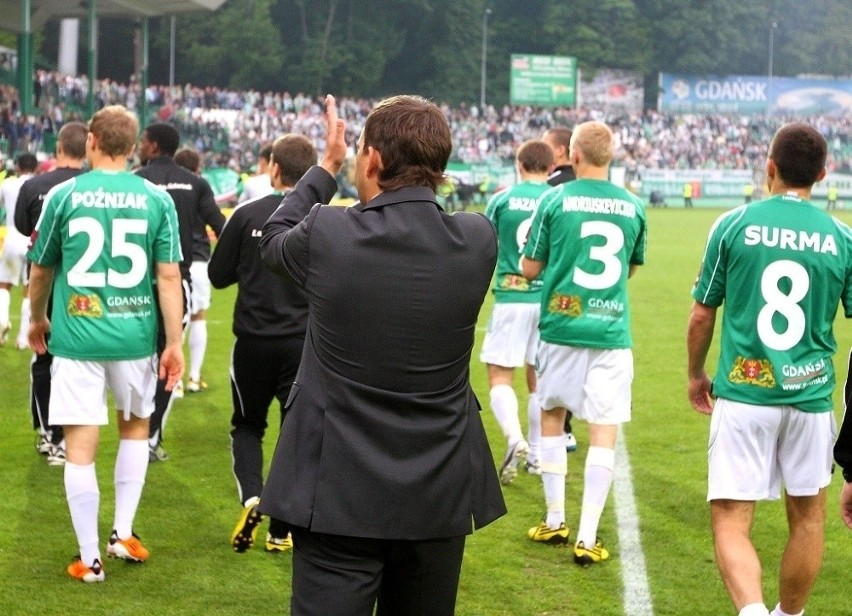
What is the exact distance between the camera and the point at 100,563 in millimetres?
5824

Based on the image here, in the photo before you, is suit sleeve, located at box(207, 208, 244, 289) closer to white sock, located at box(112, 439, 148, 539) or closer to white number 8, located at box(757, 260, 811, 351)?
white sock, located at box(112, 439, 148, 539)

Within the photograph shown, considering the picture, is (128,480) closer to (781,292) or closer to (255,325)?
(255,325)

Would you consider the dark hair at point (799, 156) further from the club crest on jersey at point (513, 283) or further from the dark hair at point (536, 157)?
the club crest on jersey at point (513, 283)

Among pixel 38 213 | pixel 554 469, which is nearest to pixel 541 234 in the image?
pixel 554 469

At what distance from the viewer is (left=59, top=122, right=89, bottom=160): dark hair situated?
7805 mm

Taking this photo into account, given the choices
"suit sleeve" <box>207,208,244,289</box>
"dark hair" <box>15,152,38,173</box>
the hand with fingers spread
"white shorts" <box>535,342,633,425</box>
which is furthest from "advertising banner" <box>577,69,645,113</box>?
the hand with fingers spread

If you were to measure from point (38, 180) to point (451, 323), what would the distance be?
17.8 ft

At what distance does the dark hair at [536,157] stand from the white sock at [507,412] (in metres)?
1.43

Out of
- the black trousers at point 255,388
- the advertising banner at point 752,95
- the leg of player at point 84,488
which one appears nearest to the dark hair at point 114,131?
the black trousers at point 255,388

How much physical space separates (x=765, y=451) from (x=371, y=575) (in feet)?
6.60

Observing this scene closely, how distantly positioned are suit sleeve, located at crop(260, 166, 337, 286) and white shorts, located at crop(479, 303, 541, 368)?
15.1 ft

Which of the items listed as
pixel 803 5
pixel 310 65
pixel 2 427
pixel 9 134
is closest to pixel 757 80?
pixel 803 5

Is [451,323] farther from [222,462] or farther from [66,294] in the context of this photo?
[222,462]

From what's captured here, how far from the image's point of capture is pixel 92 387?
5.68 meters
